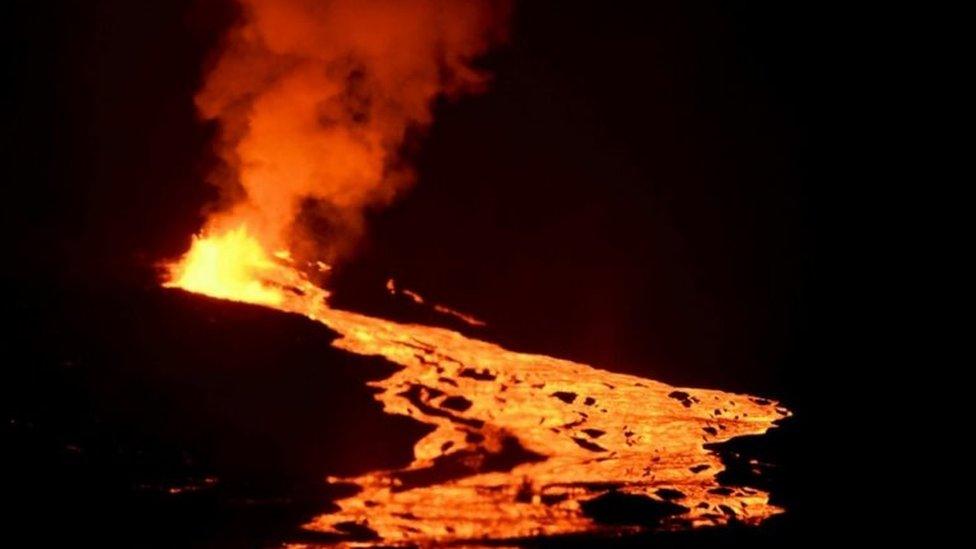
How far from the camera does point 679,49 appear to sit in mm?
9648

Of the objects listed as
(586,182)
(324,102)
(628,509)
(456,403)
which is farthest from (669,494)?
(324,102)

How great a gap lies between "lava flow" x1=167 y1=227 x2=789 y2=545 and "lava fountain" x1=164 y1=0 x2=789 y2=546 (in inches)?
0.5

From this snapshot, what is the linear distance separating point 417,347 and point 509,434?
3.49ft

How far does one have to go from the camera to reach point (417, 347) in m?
7.07

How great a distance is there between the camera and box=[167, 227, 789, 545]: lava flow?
Answer: 555 centimetres

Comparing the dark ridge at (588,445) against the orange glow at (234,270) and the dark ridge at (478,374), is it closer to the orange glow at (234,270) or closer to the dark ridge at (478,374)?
the dark ridge at (478,374)

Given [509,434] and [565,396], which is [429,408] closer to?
[509,434]

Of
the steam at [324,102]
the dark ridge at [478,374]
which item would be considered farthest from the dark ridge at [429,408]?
the steam at [324,102]

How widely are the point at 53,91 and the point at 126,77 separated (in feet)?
1.90

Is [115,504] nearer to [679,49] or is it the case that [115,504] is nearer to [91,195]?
[91,195]

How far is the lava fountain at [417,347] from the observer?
5.71 m

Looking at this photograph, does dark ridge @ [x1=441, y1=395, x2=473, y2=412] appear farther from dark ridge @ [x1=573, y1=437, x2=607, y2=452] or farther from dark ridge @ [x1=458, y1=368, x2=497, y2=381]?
dark ridge @ [x1=573, y1=437, x2=607, y2=452]

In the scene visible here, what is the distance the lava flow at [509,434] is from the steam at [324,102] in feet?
1.42

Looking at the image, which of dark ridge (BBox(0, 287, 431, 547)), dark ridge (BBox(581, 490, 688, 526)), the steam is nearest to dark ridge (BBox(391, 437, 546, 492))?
dark ridge (BBox(0, 287, 431, 547))
